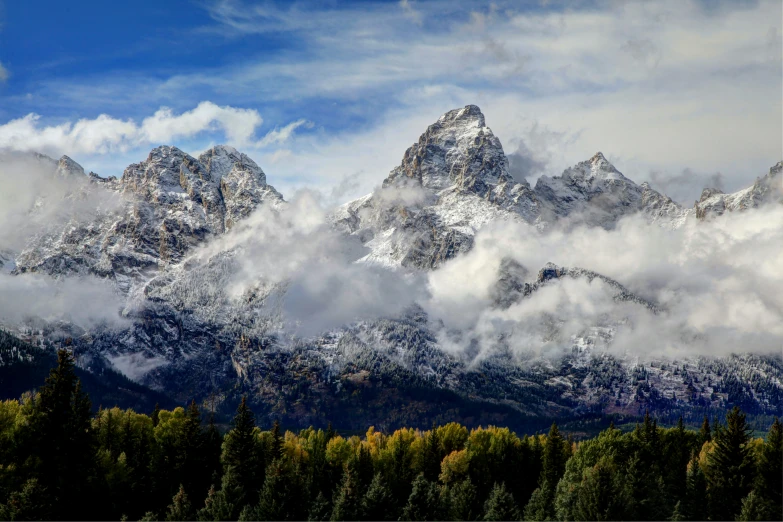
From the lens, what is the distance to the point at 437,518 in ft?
352

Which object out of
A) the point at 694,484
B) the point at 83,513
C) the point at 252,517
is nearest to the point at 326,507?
Result: the point at 252,517

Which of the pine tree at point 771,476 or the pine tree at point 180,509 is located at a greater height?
the pine tree at point 771,476

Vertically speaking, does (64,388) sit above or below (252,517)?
above

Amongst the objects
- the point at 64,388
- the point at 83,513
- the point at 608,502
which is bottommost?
the point at 83,513

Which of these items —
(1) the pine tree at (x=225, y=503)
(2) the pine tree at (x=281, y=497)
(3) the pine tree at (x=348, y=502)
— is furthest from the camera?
(3) the pine tree at (x=348, y=502)

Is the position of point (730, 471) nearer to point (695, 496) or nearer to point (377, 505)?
point (695, 496)

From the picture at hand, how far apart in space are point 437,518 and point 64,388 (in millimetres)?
50948

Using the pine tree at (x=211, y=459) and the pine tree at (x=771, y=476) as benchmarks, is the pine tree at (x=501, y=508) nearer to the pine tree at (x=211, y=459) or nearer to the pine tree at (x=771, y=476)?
the pine tree at (x=771, y=476)

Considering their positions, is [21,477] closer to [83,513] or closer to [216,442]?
[83,513]

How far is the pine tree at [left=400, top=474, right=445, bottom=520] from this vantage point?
349 feet

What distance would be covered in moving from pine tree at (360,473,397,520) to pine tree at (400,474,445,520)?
1.89 m

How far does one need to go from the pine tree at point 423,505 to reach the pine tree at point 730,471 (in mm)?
39694

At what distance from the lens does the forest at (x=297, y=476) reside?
4033 inches

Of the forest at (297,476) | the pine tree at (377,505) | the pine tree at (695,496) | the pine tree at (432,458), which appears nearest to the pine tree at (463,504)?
the forest at (297,476)
